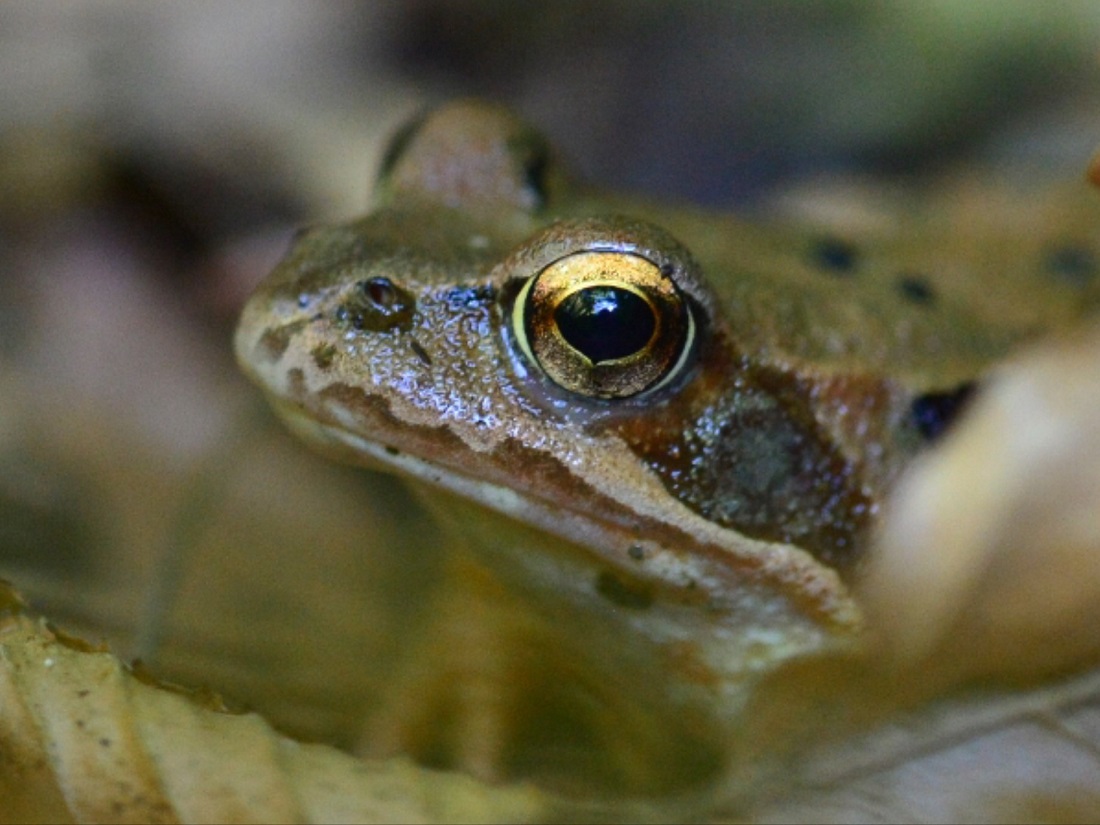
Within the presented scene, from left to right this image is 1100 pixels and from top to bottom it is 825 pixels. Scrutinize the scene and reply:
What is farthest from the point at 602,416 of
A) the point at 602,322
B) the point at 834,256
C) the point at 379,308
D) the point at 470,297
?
the point at 834,256

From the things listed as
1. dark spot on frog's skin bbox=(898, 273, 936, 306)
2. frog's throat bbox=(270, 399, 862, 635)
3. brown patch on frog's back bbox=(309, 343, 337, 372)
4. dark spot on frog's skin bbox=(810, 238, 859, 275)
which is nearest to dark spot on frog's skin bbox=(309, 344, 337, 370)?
brown patch on frog's back bbox=(309, 343, 337, 372)

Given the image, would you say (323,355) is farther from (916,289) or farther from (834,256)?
(916,289)

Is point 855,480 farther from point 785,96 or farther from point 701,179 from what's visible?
point 785,96

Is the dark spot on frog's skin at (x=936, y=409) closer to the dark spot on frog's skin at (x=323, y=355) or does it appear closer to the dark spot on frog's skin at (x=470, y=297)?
the dark spot on frog's skin at (x=470, y=297)

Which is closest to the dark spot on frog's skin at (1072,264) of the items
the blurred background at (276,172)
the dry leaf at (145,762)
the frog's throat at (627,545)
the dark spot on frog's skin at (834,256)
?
the blurred background at (276,172)

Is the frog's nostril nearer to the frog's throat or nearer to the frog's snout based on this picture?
the frog's snout

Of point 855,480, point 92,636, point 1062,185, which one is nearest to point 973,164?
point 1062,185
